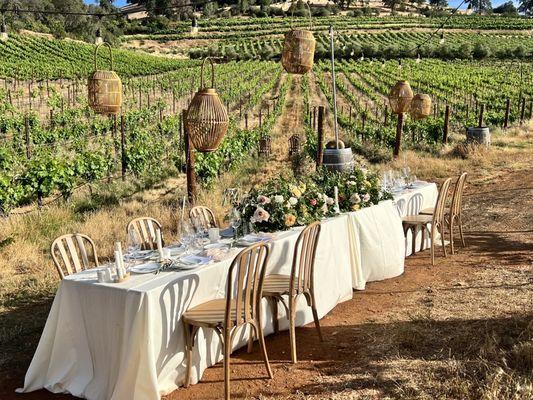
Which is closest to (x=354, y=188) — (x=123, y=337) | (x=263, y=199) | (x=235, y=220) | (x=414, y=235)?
(x=263, y=199)

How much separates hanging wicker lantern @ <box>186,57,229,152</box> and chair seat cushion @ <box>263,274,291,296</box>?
129 centimetres

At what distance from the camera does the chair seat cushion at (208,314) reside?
350 centimetres

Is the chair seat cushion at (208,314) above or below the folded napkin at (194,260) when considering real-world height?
below

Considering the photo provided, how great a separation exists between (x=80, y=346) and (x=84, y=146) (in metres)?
12.4

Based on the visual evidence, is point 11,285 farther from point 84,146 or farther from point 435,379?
point 84,146

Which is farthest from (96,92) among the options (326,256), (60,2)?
(60,2)

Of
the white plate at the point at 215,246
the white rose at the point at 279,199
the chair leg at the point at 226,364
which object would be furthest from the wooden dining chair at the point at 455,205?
the chair leg at the point at 226,364

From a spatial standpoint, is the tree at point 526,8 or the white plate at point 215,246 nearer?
the white plate at point 215,246

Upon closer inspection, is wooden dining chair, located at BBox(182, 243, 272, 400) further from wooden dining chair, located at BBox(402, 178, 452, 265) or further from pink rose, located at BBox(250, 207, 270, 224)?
wooden dining chair, located at BBox(402, 178, 452, 265)

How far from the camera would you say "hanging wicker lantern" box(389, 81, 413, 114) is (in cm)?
1091

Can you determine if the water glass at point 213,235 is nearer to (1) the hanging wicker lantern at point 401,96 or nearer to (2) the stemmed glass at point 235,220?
(2) the stemmed glass at point 235,220

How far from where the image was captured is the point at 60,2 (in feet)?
234

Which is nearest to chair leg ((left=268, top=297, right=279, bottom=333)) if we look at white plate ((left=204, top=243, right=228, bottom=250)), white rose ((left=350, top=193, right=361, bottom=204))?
white plate ((left=204, top=243, right=228, bottom=250))

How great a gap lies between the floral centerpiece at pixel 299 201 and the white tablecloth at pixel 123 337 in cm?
96
